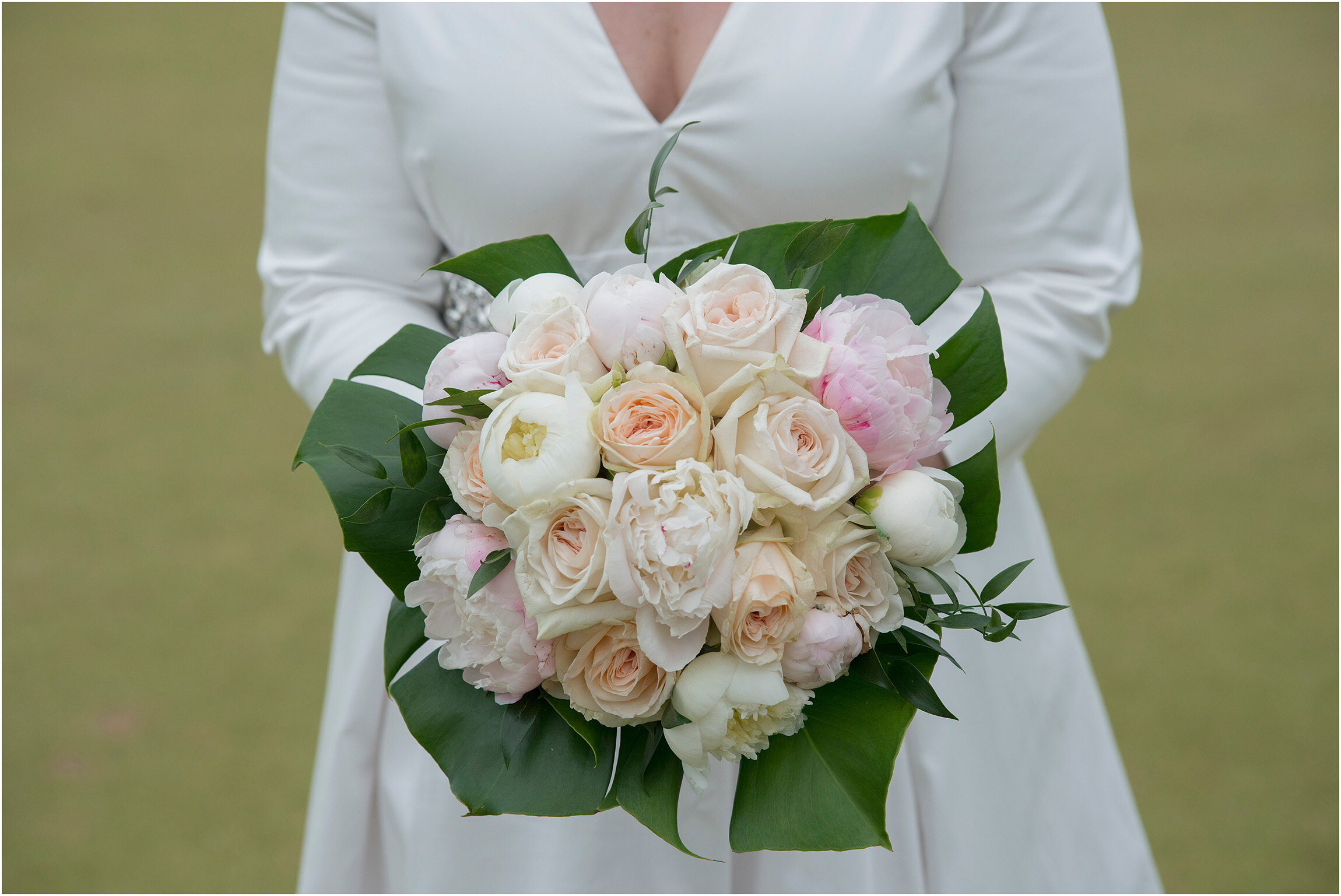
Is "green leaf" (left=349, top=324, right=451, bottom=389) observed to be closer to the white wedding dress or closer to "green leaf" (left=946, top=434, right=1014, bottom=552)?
the white wedding dress

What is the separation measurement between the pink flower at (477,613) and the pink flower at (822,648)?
0.15m

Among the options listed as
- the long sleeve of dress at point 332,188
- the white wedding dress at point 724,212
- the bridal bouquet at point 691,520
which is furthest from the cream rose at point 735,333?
the long sleeve of dress at point 332,188

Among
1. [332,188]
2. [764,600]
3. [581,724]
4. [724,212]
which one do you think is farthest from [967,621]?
[332,188]

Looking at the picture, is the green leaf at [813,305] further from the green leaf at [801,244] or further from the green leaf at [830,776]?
the green leaf at [830,776]

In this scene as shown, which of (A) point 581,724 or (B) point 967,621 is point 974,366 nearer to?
(B) point 967,621

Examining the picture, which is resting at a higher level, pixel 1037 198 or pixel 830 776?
pixel 1037 198

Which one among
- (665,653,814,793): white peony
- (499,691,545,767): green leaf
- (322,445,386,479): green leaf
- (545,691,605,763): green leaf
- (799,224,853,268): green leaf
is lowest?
(499,691,545,767): green leaf

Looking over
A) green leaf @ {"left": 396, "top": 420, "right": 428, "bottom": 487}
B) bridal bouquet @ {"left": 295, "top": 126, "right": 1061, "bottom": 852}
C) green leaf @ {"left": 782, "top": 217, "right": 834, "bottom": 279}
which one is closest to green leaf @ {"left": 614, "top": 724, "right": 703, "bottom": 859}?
bridal bouquet @ {"left": 295, "top": 126, "right": 1061, "bottom": 852}

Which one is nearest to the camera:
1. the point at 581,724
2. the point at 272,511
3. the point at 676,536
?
the point at 676,536

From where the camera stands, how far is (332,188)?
45.3 inches

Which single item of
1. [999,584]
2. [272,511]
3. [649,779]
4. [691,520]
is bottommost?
[272,511]

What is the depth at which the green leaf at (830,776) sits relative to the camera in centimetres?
70

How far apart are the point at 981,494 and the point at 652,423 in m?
0.24

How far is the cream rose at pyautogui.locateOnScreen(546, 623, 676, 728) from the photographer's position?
0.68 m
